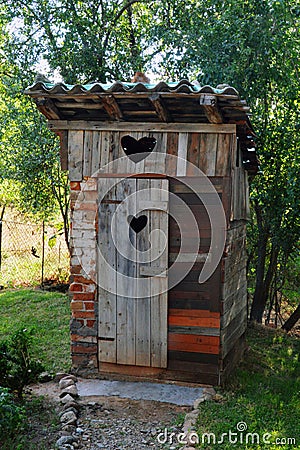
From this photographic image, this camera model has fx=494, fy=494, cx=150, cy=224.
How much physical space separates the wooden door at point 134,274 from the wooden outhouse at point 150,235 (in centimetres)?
1

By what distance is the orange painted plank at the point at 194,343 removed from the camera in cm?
537

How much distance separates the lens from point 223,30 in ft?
25.9

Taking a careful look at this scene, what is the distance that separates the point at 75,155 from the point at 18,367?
236 cm

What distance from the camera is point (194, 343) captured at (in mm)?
5422

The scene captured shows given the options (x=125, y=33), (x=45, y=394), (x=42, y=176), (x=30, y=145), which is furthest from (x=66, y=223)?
(x=45, y=394)

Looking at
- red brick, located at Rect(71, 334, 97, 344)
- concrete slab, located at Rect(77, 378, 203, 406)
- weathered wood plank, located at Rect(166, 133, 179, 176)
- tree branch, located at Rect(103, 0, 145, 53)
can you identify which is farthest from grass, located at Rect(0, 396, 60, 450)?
tree branch, located at Rect(103, 0, 145, 53)

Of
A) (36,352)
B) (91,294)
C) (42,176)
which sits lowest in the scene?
(36,352)

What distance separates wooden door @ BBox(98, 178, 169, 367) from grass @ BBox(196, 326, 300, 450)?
35.7 inches

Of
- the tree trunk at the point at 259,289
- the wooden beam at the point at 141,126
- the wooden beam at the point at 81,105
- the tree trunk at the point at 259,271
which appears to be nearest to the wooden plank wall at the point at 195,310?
the wooden beam at the point at 141,126

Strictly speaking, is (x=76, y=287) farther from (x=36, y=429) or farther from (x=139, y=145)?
(x=139, y=145)

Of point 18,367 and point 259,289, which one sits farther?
point 259,289

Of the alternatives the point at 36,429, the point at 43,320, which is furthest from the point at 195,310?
the point at 43,320

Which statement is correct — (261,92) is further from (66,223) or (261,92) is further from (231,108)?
(66,223)

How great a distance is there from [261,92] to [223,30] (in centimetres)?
119
